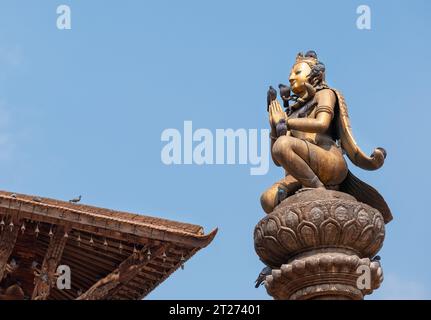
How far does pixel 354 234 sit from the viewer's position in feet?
33.3

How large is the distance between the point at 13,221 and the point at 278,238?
5497mm

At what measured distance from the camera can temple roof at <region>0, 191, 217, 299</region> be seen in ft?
47.6

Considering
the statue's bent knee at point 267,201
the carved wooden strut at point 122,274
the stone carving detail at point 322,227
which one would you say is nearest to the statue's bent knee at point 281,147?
the statue's bent knee at point 267,201

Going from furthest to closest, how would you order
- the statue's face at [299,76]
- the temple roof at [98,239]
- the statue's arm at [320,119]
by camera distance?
the temple roof at [98,239] < the statue's face at [299,76] < the statue's arm at [320,119]

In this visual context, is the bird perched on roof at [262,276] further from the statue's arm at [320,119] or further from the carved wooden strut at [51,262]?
the carved wooden strut at [51,262]

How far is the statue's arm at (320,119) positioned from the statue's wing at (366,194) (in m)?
0.56

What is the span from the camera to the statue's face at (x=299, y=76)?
37.6 feet

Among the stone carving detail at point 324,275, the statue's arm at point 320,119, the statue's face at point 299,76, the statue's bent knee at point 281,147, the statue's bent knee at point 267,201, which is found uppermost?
the statue's face at point 299,76

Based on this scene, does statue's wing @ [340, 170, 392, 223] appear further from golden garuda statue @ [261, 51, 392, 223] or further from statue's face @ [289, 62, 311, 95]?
statue's face @ [289, 62, 311, 95]

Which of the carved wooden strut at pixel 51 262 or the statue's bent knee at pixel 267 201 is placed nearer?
the statue's bent knee at pixel 267 201

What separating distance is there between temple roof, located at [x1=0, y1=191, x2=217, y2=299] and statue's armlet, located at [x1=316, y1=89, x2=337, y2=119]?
3.75 meters
